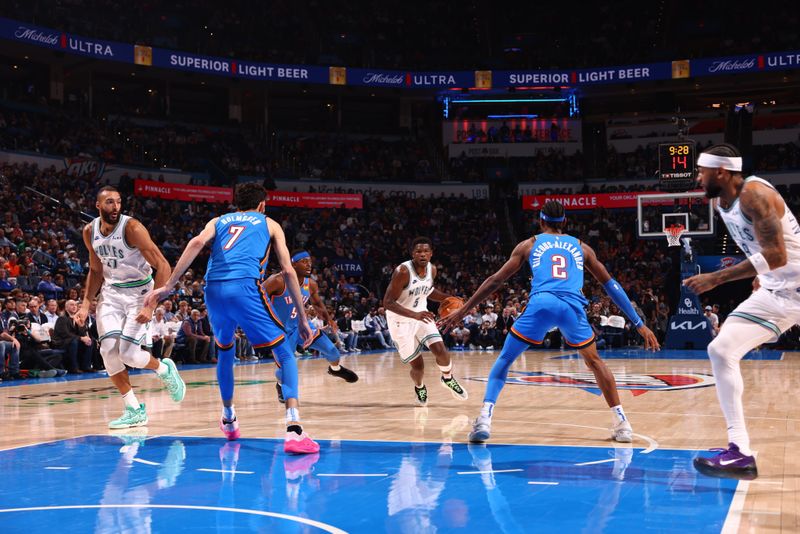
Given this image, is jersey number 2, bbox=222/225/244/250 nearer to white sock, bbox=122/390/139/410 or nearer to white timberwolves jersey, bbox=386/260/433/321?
white sock, bbox=122/390/139/410

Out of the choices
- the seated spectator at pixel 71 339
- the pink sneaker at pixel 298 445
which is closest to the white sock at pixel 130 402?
the pink sneaker at pixel 298 445

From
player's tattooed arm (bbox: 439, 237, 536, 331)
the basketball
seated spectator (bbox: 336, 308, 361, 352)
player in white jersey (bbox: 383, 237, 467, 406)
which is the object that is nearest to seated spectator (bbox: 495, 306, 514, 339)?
seated spectator (bbox: 336, 308, 361, 352)

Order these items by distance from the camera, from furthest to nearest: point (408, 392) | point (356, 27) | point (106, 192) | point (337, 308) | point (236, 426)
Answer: point (356, 27) → point (337, 308) → point (408, 392) → point (106, 192) → point (236, 426)

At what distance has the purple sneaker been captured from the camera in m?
4.68

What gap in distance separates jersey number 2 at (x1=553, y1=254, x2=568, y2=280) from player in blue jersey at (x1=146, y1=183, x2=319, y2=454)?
1.99 m

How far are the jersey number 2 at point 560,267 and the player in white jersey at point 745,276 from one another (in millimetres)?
1735

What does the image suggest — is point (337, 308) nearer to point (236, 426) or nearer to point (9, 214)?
point (9, 214)

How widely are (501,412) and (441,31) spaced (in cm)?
3311

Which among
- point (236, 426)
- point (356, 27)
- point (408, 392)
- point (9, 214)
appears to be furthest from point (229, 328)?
point (356, 27)

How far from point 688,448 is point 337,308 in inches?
716

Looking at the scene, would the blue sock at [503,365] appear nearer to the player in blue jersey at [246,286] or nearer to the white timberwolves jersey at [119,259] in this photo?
the player in blue jersey at [246,286]

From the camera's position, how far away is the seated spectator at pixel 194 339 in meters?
17.1

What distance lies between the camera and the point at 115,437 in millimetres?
6715

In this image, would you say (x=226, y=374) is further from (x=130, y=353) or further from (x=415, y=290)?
(x=415, y=290)
